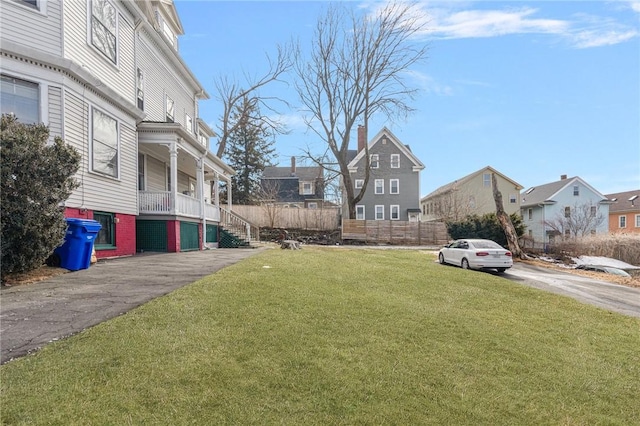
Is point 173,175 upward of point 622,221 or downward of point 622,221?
upward

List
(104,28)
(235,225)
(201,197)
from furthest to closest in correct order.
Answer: (235,225) → (201,197) → (104,28)

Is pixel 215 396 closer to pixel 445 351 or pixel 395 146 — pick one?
pixel 445 351

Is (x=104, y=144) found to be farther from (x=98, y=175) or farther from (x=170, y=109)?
(x=170, y=109)

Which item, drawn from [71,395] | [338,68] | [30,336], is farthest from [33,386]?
[338,68]

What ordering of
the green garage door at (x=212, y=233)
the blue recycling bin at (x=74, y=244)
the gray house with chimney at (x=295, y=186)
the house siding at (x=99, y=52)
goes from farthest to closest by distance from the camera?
the gray house with chimney at (x=295, y=186)
the green garage door at (x=212, y=233)
the house siding at (x=99, y=52)
the blue recycling bin at (x=74, y=244)

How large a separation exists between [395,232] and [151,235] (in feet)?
75.5

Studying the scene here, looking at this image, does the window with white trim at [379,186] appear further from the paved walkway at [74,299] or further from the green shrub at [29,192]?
the green shrub at [29,192]

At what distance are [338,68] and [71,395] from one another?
34057 mm

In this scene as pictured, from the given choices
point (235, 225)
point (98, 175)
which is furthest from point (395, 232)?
point (98, 175)

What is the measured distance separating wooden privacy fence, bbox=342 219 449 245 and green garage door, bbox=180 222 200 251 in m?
17.8

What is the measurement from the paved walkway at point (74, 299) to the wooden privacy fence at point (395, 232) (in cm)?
2446

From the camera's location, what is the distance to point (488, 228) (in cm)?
2509

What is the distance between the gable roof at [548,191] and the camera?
45.3m

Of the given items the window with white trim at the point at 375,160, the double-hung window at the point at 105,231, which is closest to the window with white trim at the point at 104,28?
the double-hung window at the point at 105,231
